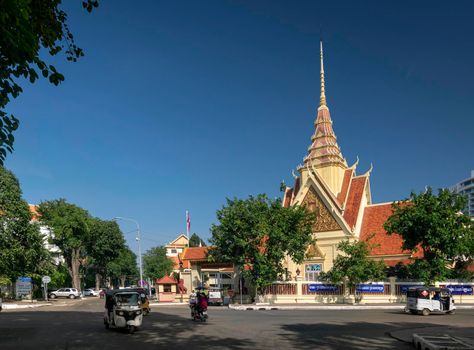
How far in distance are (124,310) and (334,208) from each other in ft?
89.5

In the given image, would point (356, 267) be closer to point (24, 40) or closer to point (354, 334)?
point (354, 334)

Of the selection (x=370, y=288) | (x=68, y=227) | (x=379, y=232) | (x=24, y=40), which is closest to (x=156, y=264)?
(x=68, y=227)

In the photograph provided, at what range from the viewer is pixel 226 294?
42312mm

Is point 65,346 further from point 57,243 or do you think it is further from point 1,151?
point 57,243

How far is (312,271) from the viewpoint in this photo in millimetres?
41875

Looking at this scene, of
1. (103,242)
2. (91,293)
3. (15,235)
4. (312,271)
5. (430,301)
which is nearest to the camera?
(430,301)

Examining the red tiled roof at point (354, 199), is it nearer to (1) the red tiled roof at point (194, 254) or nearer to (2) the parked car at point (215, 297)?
(2) the parked car at point (215, 297)

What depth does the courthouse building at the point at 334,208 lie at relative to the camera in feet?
133

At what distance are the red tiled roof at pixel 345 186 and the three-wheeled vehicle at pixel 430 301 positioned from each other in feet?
62.5

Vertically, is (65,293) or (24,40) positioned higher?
(24,40)

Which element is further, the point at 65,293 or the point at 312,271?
the point at 65,293

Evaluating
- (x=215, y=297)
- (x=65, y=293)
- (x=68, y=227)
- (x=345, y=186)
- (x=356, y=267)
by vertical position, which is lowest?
(x=65, y=293)

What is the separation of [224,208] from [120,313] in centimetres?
1988

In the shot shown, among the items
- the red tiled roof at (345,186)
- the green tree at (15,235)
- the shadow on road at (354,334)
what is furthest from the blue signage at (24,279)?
the shadow on road at (354,334)
